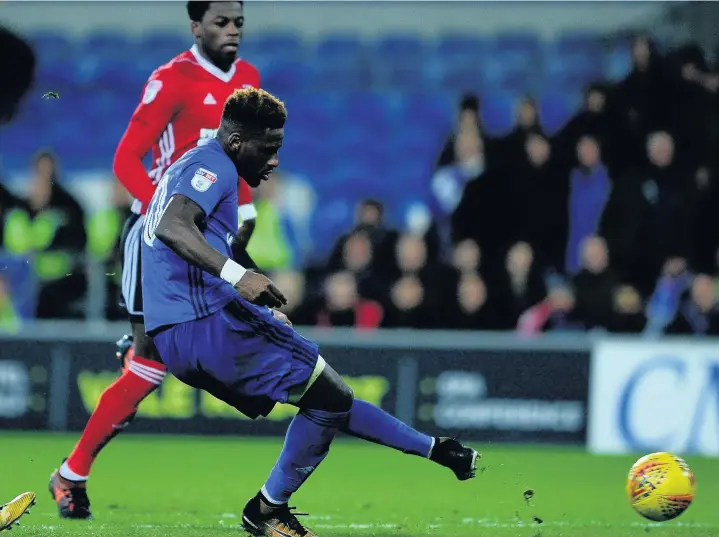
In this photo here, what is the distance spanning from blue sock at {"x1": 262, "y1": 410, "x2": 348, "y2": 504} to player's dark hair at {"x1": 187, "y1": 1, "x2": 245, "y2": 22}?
7.27ft

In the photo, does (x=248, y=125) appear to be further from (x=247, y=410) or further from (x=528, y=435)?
(x=528, y=435)

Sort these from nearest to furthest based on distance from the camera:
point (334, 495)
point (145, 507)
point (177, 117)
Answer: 1. point (177, 117)
2. point (145, 507)
3. point (334, 495)

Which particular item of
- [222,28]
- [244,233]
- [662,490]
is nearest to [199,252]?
[244,233]

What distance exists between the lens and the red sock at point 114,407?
645cm

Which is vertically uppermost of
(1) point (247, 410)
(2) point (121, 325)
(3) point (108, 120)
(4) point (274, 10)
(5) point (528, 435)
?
(4) point (274, 10)

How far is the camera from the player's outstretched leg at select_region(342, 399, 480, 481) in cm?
581

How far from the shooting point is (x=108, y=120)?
15.4 meters

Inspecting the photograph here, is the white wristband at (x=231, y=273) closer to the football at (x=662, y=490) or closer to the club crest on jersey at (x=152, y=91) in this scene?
the club crest on jersey at (x=152, y=91)

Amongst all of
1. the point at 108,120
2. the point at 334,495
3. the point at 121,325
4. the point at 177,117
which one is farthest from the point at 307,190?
the point at 177,117

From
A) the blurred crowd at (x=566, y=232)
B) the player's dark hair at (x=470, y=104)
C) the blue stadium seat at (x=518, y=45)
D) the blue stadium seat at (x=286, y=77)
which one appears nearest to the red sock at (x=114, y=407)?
Answer: the blurred crowd at (x=566, y=232)

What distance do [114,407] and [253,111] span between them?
191cm

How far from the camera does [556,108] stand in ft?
48.1

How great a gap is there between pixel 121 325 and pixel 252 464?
7.25ft

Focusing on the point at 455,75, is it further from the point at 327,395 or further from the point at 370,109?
the point at 327,395
